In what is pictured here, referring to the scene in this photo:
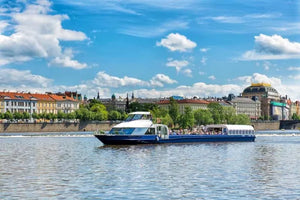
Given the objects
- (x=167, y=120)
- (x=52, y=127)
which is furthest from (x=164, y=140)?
(x=52, y=127)

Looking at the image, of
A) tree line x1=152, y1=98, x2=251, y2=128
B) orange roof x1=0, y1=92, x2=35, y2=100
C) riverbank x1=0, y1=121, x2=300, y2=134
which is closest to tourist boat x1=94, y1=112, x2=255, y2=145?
tree line x1=152, y1=98, x2=251, y2=128

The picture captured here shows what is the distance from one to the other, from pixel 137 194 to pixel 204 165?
14802 mm

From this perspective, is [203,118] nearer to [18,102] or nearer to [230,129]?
[18,102]

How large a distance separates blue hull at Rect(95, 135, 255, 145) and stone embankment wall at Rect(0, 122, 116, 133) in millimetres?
83506

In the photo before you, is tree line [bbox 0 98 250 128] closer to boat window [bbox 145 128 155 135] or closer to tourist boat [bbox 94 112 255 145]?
tourist boat [bbox 94 112 255 145]

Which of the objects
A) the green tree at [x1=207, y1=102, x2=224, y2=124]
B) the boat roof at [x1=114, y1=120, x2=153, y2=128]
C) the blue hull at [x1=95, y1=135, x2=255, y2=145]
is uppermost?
the green tree at [x1=207, y1=102, x2=224, y2=124]

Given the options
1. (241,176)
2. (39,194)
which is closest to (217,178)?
(241,176)

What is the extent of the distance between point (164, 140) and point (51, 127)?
3874 inches

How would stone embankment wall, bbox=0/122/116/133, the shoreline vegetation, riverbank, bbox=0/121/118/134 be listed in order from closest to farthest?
the shoreline vegetation < stone embankment wall, bbox=0/122/116/133 < riverbank, bbox=0/121/118/134

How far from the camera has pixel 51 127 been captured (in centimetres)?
16738

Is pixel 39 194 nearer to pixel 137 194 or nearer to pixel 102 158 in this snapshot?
pixel 137 194

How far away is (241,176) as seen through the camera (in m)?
35.2

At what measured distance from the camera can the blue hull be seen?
68.4 metres

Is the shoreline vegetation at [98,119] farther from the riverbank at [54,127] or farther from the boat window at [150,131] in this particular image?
the boat window at [150,131]
